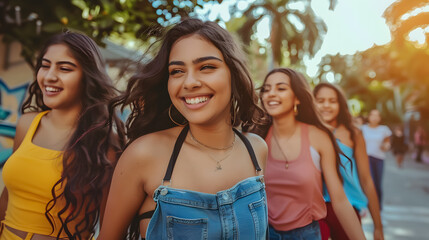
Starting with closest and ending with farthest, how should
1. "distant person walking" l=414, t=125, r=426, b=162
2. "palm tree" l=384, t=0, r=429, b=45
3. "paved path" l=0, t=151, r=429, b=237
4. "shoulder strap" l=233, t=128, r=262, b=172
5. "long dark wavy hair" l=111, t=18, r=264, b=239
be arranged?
"long dark wavy hair" l=111, t=18, r=264, b=239 < "shoulder strap" l=233, t=128, r=262, b=172 < "paved path" l=0, t=151, r=429, b=237 < "palm tree" l=384, t=0, r=429, b=45 < "distant person walking" l=414, t=125, r=426, b=162

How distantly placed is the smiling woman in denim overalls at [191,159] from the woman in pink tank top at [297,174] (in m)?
0.82

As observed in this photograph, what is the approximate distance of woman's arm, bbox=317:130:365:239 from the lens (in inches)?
93.2

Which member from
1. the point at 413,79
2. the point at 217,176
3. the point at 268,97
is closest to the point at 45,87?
the point at 217,176

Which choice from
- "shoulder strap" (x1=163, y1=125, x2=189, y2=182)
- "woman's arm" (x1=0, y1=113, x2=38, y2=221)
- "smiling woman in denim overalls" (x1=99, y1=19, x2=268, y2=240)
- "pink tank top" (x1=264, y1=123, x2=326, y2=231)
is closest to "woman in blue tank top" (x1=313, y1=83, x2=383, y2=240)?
"pink tank top" (x1=264, y1=123, x2=326, y2=231)

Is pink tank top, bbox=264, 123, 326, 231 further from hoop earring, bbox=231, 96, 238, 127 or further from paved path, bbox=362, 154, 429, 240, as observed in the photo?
paved path, bbox=362, 154, 429, 240

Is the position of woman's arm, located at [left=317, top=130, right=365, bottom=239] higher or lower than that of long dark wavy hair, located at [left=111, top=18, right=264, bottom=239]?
lower

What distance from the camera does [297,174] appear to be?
8.49ft

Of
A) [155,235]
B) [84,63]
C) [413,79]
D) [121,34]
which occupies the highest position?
[413,79]

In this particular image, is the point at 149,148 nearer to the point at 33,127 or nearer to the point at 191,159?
the point at 191,159

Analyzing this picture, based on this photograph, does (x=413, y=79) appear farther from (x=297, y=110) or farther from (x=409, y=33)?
(x=297, y=110)

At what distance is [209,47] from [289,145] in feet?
4.53

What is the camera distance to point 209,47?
1.69m

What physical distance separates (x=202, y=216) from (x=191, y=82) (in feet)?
2.08

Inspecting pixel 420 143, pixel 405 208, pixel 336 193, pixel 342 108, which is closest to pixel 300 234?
pixel 336 193
